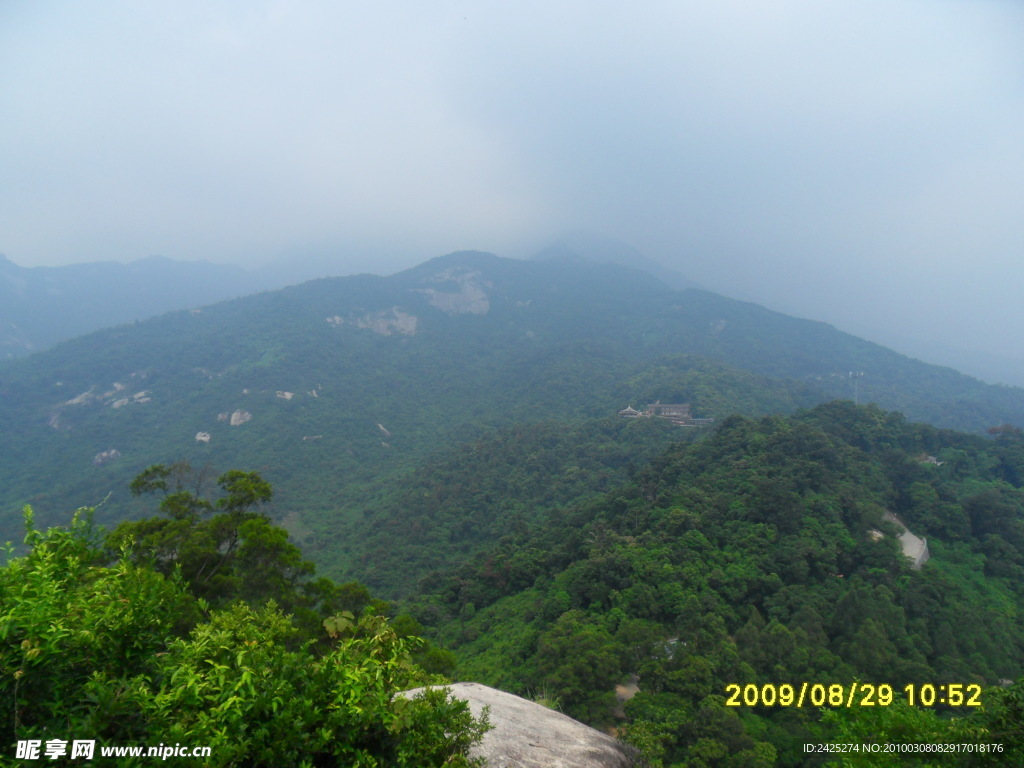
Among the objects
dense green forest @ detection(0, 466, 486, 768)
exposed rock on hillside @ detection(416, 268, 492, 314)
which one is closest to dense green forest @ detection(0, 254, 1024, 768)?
dense green forest @ detection(0, 466, 486, 768)

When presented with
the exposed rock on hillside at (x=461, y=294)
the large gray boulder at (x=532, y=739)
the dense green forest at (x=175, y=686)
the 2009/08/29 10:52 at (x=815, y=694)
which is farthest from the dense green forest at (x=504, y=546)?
the exposed rock on hillside at (x=461, y=294)

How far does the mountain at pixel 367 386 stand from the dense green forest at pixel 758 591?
1552 centimetres

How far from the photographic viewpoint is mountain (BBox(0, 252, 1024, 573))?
52.0 m

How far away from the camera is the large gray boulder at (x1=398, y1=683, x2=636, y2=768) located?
6.60m

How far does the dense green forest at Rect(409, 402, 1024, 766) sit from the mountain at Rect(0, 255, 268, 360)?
125291 millimetres

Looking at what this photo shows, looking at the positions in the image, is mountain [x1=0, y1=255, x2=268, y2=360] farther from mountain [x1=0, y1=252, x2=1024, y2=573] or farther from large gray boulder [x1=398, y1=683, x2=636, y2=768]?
large gray boulder [x1=398, y1=683, x2=636, y2=768]

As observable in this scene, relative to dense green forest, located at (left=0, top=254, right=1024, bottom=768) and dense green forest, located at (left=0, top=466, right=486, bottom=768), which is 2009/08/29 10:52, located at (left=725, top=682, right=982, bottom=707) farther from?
dense green forest, located at (left=0, top=466, right=486, bottom=768)

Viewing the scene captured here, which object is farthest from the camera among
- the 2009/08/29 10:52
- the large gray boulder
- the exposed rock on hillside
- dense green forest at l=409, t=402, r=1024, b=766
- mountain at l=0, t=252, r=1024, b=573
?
the exposed rock on hillside

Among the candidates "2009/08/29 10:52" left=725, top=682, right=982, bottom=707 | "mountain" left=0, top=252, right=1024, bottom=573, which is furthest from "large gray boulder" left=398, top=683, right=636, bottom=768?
"mountain" left=0, top=252, right=1024, bottom=573

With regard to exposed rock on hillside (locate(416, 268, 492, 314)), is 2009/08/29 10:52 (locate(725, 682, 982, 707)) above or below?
below

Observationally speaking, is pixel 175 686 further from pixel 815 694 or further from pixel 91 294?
pixel 91 294

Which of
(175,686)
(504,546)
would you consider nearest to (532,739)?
(175,686)

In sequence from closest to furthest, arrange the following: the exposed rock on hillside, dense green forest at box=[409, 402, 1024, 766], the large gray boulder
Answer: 1. the large gray boulder
2. dense green forest at box=[409, 402, 1024, 766]
3. the exposed rock on hillside

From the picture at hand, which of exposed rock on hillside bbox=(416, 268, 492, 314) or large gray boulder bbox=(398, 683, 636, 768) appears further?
exposed rock on hillside bbox=(416, 268, 492, 314)
